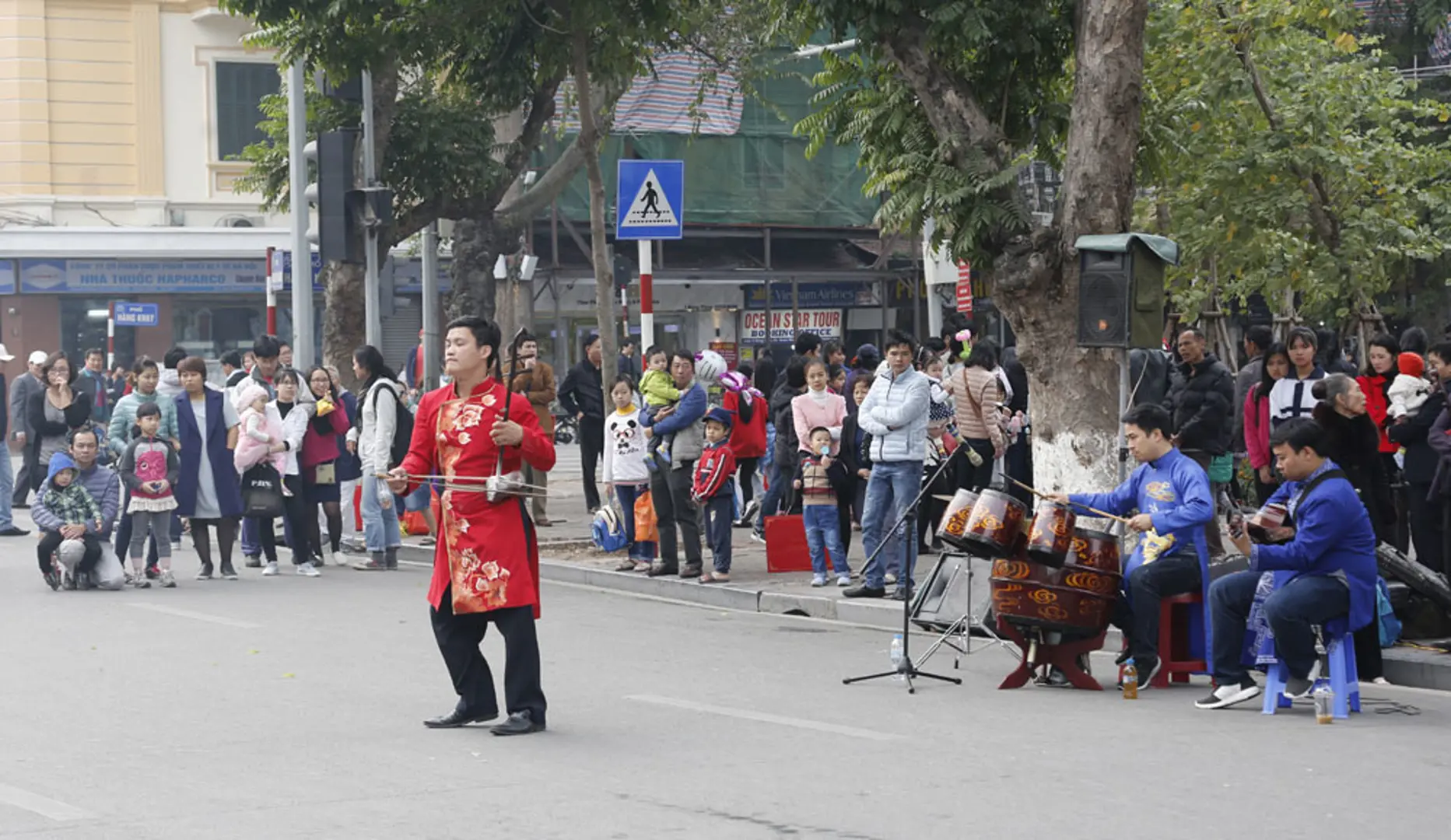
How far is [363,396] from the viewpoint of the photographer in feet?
53.9

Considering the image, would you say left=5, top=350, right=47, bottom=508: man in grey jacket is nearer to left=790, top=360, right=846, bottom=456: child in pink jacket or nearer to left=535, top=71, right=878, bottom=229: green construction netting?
left=790, top=360, right=846, bottom=456: child in pink jacket

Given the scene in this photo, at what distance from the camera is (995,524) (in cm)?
1009

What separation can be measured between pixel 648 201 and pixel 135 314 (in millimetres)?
22037

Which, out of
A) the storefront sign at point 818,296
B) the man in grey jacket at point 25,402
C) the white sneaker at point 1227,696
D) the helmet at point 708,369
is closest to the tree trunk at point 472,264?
the man in grey jacket at point 25,402

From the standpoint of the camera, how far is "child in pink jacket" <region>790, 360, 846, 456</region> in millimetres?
15000

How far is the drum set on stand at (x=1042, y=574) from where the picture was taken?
10.0 metres

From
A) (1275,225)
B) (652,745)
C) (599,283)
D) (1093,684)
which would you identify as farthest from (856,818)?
(1275,225)

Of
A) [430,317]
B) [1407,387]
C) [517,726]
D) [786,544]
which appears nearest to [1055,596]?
[517,726]

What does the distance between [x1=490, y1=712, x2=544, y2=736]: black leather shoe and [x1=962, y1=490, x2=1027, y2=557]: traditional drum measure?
2626 millimetres

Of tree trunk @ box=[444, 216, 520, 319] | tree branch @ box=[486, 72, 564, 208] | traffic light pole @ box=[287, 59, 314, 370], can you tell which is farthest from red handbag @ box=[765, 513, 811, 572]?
tree trunk @ box=[444, 216, 520, 319]

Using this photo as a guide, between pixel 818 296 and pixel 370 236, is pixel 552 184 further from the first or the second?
pixel 818 296

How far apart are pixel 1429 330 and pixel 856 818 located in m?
34.1

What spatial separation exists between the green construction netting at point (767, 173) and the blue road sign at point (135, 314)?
825 centimetres

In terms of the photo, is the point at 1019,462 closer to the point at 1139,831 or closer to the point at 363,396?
the point at 363,396
